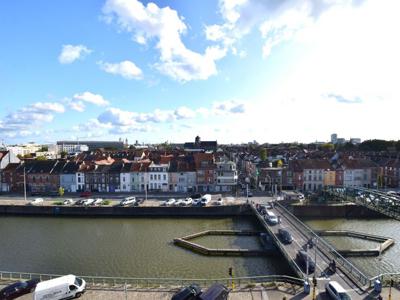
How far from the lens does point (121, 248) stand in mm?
29984

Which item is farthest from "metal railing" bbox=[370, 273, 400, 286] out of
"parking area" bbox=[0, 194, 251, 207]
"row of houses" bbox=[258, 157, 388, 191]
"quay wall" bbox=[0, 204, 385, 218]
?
"row of houses" bbox=[258, 157, 388, 191]

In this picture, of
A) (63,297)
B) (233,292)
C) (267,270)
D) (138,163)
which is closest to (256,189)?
(138,163)

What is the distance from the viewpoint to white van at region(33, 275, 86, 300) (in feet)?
57.1

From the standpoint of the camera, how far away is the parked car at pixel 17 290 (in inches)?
705

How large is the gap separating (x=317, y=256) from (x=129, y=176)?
135 ft

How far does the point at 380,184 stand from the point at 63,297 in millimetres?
60062

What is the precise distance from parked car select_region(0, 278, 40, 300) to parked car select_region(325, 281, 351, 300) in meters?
17.5

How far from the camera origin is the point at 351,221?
41.2 meters

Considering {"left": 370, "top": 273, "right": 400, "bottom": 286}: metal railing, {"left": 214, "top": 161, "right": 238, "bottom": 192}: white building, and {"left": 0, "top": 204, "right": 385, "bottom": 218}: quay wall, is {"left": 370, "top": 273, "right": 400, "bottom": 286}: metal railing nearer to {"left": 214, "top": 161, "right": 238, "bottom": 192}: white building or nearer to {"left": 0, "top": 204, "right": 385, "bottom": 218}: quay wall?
{"left": 0, "top": 204, "right": 385, "bottom": 218}: quay wall

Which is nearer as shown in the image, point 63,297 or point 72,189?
point 63,297

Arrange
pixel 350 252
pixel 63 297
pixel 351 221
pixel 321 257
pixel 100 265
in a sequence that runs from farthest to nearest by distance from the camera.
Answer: pixel 351 221 < pixel 350 252 < pixel 100 265 < pixel 321 257 < pixel 63 297

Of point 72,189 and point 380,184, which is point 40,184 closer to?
point 72,189

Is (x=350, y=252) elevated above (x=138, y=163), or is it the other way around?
(x=138, y=163)

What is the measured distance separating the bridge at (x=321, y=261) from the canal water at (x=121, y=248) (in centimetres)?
155
